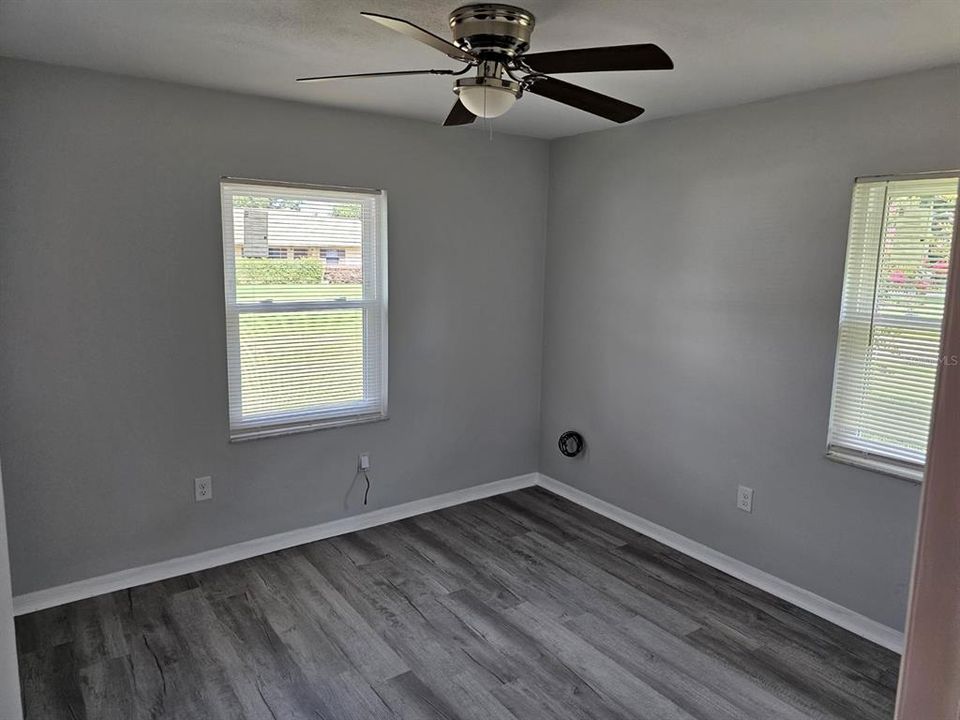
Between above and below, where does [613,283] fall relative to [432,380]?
above

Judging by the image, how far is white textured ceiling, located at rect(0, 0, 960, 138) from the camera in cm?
195

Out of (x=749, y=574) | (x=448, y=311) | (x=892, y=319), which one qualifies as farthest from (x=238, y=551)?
(x=892, y=319)

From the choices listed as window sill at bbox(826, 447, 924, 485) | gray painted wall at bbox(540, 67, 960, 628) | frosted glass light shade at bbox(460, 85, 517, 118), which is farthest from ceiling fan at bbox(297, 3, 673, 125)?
window sill at bbox(826, 447, 924, 485)

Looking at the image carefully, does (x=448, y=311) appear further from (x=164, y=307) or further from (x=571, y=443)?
(x=164, y=307)

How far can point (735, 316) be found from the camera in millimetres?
3232

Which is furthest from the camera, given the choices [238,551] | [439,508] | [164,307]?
[439,508]

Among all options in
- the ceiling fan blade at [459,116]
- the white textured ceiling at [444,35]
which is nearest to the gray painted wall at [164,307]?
the white textured ceiling at [444,35]

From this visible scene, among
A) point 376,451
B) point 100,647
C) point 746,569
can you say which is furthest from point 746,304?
point 100,647

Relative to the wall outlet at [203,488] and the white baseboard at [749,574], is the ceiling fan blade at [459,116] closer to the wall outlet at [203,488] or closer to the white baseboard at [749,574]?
the wall outlet at [203,488]

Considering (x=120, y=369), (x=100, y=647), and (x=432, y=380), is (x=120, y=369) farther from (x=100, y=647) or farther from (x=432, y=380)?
(x=432, y=380)

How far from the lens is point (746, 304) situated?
3.18 m

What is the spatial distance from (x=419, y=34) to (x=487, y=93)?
0.30 metres

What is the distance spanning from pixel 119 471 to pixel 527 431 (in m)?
2.47

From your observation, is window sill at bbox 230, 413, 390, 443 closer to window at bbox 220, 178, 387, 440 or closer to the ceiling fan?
window at bbox 220, 178, 387, 440
